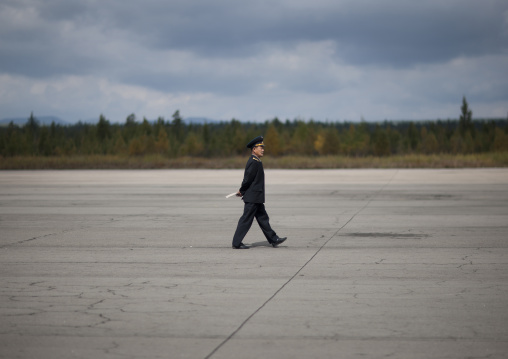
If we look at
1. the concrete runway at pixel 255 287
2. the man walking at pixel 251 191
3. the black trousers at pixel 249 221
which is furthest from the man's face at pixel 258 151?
the concrete runway at pixel 255 287

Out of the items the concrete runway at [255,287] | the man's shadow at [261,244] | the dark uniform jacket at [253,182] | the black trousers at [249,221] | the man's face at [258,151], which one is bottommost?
the man's shadow at [261,244]

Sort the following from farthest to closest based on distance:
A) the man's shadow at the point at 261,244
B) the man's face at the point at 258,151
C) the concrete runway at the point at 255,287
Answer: the man's shadow at the point at 261,244, the man's face at the point at 258,151, the concrete runway at the point at 255,287

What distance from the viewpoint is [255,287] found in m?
8.07

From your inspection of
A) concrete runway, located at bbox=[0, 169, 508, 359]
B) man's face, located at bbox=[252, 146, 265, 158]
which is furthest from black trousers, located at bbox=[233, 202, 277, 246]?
man's face, located at bbox=[252, 146, 265, 158]

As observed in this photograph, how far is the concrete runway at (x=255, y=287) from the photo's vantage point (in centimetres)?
566

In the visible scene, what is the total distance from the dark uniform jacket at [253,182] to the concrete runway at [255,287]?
0.88 meters

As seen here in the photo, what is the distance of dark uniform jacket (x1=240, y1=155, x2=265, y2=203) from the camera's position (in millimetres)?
11359

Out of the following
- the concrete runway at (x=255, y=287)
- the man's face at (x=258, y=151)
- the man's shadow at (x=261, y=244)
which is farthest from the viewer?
the man's shadow at (x=261, y=244)

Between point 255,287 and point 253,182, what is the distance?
3.60 meters

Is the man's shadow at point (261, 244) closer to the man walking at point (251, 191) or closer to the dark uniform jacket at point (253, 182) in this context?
the man walking at point (251, 191)

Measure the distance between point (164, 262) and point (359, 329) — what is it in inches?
181

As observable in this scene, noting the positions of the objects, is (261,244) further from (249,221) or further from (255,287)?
(255,287)

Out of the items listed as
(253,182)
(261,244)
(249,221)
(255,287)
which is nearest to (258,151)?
(253,182)

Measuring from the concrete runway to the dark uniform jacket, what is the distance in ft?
2.90
